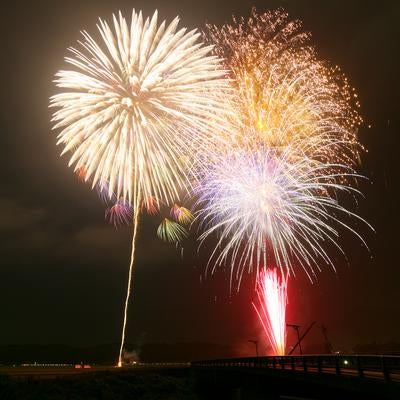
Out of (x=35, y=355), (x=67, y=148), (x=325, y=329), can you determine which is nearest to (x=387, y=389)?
(x=67, y=148)

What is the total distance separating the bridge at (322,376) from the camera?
61.8 feet

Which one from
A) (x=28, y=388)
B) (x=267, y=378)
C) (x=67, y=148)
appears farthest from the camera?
(x=28, y=388)

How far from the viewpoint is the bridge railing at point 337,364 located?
2022cm

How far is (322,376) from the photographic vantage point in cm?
2316

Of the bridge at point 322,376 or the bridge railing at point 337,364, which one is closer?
the bridge at point 322,376

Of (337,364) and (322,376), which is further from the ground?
(337,364)

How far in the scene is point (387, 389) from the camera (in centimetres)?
1759

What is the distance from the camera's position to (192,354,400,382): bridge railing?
2022 centimetres

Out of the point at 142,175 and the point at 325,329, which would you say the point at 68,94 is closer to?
the point at 142,175

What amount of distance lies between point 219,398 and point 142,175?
25896mm

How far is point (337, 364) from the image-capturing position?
75.6 ft

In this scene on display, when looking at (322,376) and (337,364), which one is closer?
(337,364)

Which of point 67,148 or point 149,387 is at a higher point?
point 67,148

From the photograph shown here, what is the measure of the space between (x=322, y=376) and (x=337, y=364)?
3.12 ft
